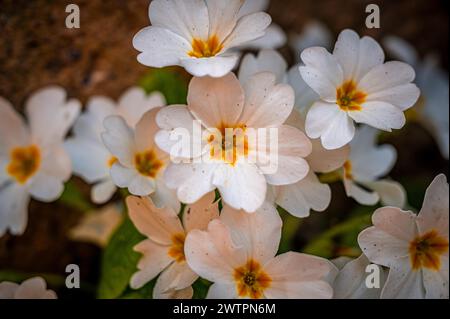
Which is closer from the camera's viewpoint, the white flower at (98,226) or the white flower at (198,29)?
the white flower at (198,29)

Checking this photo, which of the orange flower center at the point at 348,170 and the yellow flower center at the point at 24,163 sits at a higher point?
the yellow flower center at the point at 24,163

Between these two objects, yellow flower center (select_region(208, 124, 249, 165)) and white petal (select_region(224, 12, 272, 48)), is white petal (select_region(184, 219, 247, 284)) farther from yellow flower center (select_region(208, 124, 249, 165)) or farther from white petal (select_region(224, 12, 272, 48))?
white petal (select_region(224, 12, 272, 48))

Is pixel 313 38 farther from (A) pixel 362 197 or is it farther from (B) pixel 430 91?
(A) pixel 362 197

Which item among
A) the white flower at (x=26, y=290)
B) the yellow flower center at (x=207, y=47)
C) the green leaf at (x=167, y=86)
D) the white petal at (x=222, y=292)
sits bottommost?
the white petal at (x=222, y=292)

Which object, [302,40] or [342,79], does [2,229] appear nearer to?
[342,79]

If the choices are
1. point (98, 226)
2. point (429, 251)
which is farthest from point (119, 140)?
point (429, 251)

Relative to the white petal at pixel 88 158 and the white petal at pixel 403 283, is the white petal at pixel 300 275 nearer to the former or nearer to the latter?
the white petal at pixel 403 283

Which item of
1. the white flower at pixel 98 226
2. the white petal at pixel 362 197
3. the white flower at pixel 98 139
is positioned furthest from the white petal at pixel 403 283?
the white flower at pixel 98 226

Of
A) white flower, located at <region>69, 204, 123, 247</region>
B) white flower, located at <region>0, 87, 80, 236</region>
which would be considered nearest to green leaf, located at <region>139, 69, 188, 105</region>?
white flower, located at <region>0, 87, 80, 236</region>
